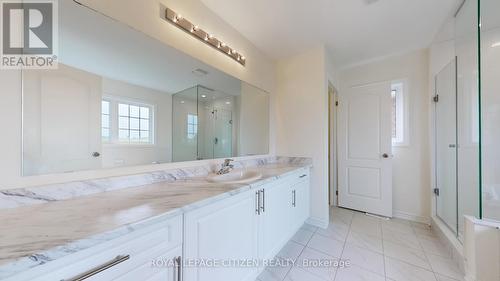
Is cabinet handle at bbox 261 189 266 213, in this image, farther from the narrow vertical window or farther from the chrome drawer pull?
the narrow vertical window

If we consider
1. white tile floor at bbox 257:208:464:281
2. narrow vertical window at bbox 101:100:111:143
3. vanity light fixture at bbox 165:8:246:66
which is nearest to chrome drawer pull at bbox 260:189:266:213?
white tile floor at bbox 257:208:464:281

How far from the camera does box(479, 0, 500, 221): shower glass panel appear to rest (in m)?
1.49

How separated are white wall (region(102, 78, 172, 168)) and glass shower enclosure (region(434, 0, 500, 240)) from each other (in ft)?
7.94

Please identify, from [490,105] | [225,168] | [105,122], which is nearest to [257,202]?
[225,168]

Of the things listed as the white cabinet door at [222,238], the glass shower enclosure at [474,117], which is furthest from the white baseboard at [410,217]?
the white cabinet door at [222,238]

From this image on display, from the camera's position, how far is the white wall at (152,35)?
0.78 meters

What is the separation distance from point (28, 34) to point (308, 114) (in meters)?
2.42

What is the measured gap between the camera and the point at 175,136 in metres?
1.45

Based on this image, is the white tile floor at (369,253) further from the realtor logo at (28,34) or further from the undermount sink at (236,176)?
the realtor logo at (28,34)

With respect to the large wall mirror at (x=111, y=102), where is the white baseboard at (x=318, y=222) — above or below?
below

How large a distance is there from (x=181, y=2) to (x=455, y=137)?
2898mm

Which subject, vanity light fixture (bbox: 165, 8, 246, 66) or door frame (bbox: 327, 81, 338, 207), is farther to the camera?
door frame (bbox: 327, 81, 338, 207)

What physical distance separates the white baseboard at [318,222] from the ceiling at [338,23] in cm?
227

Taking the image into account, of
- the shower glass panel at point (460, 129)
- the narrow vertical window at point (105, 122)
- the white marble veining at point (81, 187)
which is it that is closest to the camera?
the white marble veining at point (81, 187)
